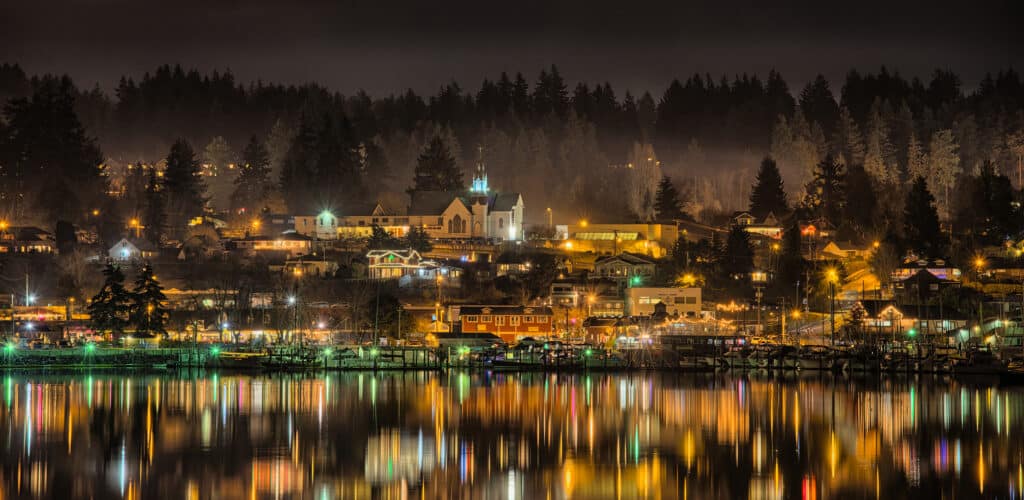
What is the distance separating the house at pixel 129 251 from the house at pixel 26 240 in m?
3.49

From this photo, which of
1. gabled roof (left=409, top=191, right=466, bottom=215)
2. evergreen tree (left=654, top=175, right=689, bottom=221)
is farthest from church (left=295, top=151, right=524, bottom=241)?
evergreen tree (left=654, top=175, right=689, bottom=221)

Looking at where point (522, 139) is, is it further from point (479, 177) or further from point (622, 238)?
point (622, 238)

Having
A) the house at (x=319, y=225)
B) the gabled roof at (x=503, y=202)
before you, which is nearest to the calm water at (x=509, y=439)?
the house at (x=319, y=225)

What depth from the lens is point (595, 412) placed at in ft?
123

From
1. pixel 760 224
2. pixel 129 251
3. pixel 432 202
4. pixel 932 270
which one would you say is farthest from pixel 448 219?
pixel 932 270

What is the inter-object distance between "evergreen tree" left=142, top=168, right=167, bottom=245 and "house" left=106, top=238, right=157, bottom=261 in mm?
3208

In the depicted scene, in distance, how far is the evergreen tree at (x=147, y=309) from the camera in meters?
55.7

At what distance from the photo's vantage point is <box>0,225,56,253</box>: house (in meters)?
72.8

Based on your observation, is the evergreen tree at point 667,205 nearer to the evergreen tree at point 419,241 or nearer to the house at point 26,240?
the evergreen tree at point 419,241

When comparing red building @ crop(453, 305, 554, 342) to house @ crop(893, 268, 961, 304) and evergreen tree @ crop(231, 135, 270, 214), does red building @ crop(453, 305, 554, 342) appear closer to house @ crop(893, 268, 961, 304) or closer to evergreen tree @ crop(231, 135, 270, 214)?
house @ crop(893, 268, 961, 304)

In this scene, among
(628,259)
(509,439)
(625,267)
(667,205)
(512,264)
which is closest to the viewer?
(509,439)

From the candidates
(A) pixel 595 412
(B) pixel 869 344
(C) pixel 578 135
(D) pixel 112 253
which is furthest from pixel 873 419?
(C) pixel 578 135

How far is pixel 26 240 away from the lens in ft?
242

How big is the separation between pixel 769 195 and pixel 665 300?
21087 millimetres
